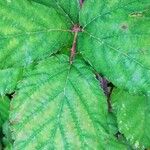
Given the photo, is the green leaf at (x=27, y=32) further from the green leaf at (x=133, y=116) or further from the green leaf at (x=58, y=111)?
the green leaf at (x=133, y=116)

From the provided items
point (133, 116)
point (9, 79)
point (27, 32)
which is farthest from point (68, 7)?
point (133, 116)

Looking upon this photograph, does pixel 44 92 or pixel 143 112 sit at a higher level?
pixel 44 92

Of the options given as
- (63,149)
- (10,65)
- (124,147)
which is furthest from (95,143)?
(124,147)

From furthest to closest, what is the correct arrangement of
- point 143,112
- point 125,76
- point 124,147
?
point 124,147
point 143,112
point 125,76

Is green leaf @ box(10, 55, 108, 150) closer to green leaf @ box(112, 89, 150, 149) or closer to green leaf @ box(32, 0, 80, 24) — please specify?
green leaf @ box(32, 0, 80, 24)

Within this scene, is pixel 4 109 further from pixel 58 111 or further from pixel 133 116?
pixel 58 111

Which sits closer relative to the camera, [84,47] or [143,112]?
[84,47]

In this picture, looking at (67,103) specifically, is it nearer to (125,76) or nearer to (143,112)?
(125,76)
